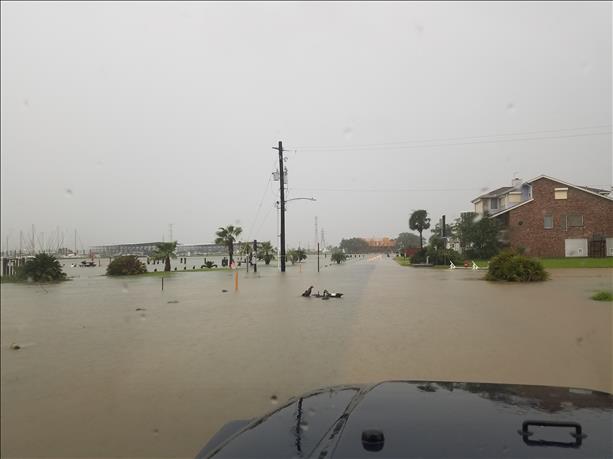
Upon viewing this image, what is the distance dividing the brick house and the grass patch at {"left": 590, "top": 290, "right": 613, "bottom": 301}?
932 mm

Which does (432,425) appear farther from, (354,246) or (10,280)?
(354,246)

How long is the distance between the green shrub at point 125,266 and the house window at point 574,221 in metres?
9.53

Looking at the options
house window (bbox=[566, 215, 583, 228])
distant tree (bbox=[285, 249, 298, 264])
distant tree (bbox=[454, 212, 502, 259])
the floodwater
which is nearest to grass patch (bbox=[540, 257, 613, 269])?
the floodwater

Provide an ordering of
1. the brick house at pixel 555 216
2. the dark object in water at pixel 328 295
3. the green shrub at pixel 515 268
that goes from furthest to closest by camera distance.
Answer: the green shrub at pixel 515 268, the dark object in water at pixel 328 295, the brick house at pixel 555 216

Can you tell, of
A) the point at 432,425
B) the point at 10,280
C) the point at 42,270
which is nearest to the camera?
the point at 432,425

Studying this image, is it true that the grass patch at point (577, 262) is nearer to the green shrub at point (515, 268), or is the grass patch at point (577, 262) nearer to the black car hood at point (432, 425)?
the green shrub at point (515, 268)

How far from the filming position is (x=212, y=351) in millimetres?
5547

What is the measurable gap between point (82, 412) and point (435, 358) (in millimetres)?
4442

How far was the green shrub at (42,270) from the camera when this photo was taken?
2.24m

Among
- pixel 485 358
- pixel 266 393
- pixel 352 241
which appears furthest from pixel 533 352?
pixel 352 241

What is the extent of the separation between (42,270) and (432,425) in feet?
7.66

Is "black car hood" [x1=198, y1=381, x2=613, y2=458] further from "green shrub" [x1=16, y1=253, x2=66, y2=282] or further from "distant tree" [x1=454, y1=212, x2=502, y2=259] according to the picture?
"distant tree" [x1=454, y1=212, x2=502, y2=259]

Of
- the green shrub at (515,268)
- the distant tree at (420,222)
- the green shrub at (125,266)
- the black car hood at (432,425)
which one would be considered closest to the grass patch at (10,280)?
the black car hood at (432,425)

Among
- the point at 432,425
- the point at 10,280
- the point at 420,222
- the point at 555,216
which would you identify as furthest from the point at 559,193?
the point at 420,222
